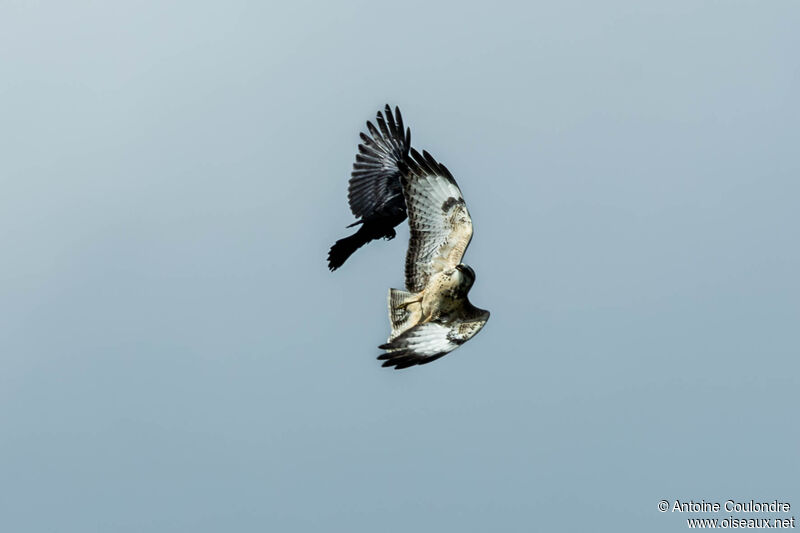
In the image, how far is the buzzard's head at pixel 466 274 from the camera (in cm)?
1956

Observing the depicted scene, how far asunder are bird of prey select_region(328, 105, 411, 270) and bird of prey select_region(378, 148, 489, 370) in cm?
242

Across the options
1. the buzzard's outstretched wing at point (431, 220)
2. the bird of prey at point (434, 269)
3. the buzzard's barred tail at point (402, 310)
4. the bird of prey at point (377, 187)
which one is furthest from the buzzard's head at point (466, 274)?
the bird of prey at point (377, 187)

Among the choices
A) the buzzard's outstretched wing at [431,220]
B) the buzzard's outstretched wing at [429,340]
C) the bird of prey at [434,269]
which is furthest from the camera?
the buzzard's outstretched wing at [431,220]

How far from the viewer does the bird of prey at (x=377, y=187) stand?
2294cm

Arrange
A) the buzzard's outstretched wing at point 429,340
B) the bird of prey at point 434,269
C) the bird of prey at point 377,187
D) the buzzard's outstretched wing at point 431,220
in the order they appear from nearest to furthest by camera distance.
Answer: the buzzard's outstretched wing at point 429,340, the bird of prey at point 434,269, the buzzard's outstretched wing at point 431,220, the bird of prey at point 377,187

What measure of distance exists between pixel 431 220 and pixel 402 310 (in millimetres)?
1641

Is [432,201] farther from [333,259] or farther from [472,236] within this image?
[333,259]

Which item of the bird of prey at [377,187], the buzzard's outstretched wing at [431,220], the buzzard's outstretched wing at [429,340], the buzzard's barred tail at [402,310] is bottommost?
the buzzard's outstretched wing at [429,340]

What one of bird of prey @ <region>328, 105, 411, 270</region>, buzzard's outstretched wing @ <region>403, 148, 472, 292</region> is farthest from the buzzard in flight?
bird of prey @ <region>328, 105, 411, 270</region>

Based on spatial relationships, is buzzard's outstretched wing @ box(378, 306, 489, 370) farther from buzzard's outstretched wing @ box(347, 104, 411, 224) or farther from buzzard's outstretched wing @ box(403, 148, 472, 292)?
buzzard's outstretched wing @ box(347, 104, 411, 224)

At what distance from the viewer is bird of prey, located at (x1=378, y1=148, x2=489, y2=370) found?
63.6ft

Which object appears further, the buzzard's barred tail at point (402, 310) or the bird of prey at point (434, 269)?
the buzzard's barred tail at point (402, 310)

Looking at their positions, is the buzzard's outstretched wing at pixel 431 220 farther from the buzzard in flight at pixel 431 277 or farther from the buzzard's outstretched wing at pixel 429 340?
the buzzard's outstretched wing at pixel 429 340

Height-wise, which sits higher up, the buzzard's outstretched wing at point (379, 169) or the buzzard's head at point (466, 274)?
the buzzard's outstretched wing at point (379, 169)
